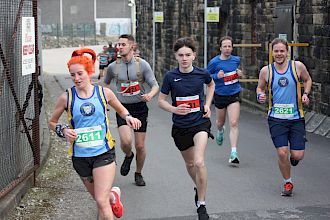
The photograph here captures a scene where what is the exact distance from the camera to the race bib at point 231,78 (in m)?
10.8

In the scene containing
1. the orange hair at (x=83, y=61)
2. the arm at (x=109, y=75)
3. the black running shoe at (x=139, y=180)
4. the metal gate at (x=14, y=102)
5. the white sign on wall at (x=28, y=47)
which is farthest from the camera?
the black running shoe at (x=139, y=180)

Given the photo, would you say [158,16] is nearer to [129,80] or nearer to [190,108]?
[129,80]

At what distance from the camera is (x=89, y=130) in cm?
614

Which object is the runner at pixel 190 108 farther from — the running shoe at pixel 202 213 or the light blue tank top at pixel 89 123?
the light blue tank top at pixel 89 123

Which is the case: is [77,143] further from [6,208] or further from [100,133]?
[6,208]

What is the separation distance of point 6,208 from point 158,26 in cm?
2786

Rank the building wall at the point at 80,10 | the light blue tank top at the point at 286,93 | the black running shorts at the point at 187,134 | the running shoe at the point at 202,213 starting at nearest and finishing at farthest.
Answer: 1. the running shoe at the point at 202,213
2. the black running shorts at the point at 187,134
3. the light blue tank top at the point at 286,93
4. the building wall at the point at 80,10

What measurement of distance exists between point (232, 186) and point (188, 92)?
2.10 metres

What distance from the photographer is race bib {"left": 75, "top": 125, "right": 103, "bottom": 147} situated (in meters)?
6.13

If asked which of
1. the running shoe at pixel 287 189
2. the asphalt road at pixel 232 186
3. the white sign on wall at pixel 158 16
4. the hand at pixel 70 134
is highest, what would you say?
the white sign on wall at pixel 158 16

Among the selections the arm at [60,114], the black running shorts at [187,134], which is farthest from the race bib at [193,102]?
the arm at [60,114]

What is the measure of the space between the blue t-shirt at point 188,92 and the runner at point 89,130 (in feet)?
4.26

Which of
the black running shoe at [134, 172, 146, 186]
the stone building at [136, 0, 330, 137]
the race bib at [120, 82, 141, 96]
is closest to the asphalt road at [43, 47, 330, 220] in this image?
the black running shoe at [134, 172, 146, 186]

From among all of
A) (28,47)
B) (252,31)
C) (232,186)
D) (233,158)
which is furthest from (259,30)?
(28,47)
